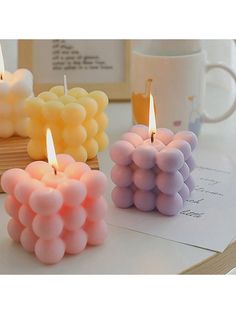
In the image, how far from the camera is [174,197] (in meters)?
0.78

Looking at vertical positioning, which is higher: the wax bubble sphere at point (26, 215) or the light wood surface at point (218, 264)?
the wax bubble sphere at point (26, 215)

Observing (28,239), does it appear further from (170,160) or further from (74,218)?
(170,160)

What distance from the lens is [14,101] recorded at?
3.04ft

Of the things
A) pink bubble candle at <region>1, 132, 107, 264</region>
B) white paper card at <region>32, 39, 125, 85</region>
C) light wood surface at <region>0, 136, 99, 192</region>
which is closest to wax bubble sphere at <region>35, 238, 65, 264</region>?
pink bubble candle at <region>1, 132, 107, 264</region>

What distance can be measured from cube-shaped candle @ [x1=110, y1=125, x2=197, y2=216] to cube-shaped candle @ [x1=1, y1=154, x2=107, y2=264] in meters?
0.08

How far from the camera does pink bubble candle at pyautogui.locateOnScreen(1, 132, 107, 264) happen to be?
26.5 inches

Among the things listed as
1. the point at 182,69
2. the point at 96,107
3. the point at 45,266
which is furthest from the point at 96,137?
the point at 45,266

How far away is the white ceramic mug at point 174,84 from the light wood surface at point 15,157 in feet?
0.57

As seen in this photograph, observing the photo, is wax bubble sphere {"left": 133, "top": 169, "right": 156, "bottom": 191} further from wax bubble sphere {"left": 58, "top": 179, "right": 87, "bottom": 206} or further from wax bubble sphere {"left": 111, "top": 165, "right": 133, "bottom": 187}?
wax bubble sphere {"left": 58, "top": 179, "right": 87, "bottom": 206}

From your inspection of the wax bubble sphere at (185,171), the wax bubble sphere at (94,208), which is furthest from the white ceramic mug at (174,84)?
the wax bubble sphere at (94,208)

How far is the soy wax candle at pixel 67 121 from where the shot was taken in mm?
853

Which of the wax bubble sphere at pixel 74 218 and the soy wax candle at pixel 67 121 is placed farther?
the soy wax candle at pixel 67 121

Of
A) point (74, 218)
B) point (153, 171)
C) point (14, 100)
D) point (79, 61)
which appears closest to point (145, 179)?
point (153, 171)

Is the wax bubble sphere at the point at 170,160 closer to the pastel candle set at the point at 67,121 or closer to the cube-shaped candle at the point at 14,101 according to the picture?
the pastel candle set at the point at 67,121
